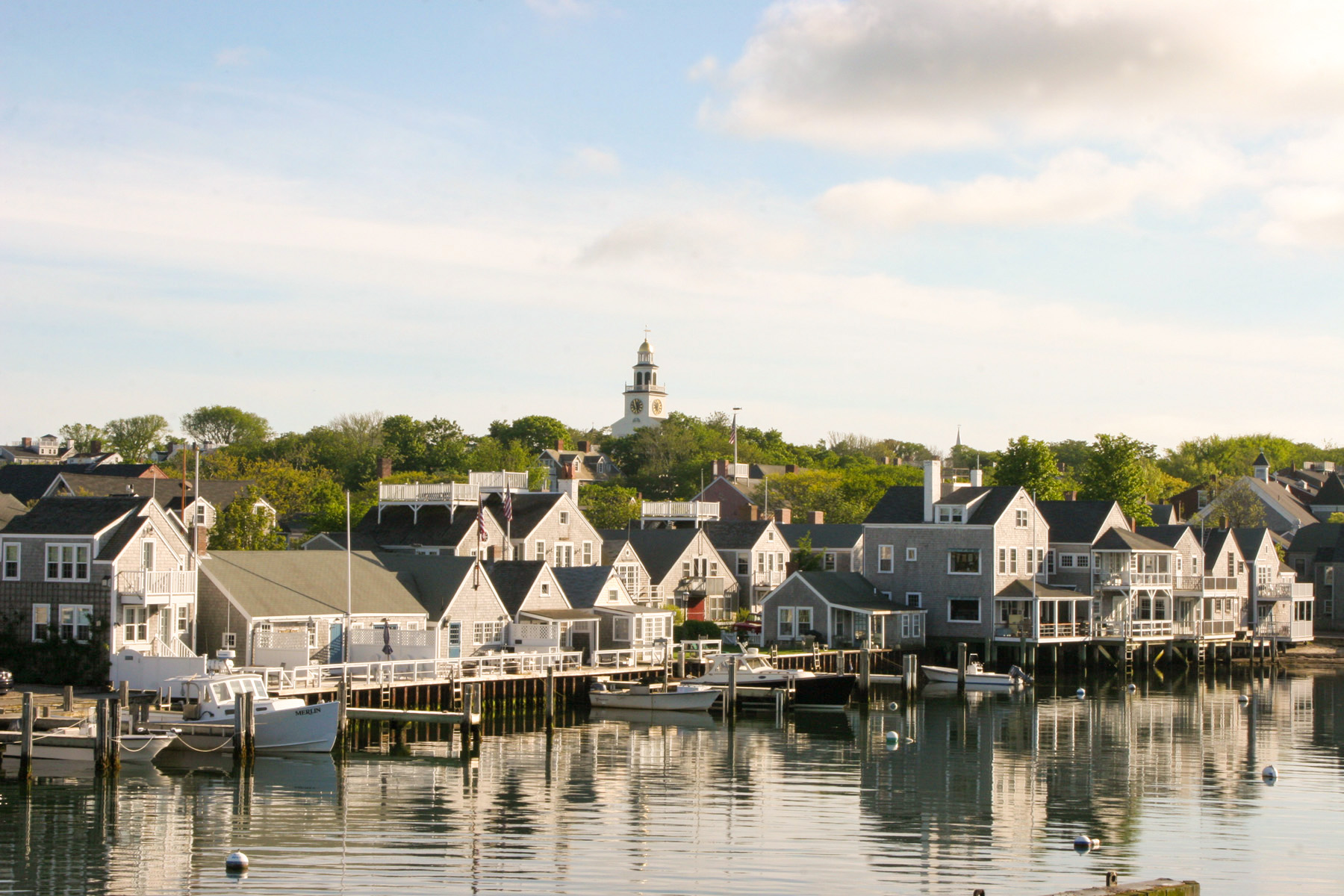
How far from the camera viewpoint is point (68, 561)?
54.3m

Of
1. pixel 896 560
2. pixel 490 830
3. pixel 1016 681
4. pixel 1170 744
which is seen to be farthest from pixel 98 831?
pixel 896 560

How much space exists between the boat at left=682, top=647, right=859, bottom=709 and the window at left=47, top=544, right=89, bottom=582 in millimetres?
24096

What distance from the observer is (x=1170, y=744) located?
2124 inches

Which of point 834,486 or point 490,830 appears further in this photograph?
point 834,486

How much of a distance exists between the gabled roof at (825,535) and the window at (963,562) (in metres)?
14.4

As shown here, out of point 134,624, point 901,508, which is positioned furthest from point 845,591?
point 134,624

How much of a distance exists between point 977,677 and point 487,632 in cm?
2415

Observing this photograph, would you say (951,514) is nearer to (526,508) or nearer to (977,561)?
(977,561)

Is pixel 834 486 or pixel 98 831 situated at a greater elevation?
pixel 834 486

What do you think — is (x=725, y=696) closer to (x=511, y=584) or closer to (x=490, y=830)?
(x=511, y=584)

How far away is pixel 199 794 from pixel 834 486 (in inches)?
→ 3766

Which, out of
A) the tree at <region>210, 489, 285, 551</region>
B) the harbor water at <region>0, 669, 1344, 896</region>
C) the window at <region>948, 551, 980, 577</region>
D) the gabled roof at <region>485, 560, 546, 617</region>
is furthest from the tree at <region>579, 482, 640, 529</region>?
the harbor water at <region>0, 669, 1344, 896</region>

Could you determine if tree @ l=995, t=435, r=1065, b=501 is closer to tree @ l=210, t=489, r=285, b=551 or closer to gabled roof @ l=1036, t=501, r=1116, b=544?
gabled roof @ l=1036, t=501, r=1116, b=544

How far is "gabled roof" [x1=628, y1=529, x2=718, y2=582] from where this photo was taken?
86.7m
